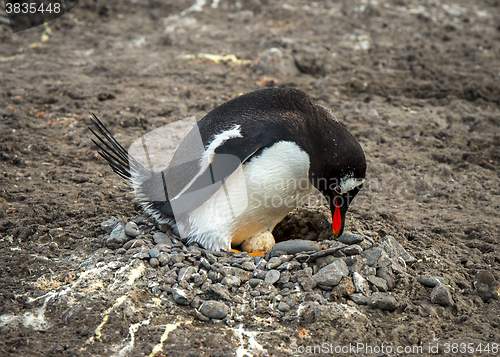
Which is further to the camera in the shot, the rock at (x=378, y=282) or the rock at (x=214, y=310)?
the rock at (x=378, y=282)

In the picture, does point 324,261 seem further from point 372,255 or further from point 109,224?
point 109,224

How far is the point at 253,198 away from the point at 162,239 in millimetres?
721

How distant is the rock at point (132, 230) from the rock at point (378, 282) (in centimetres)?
163

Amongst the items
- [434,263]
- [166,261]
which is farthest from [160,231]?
[434,263]

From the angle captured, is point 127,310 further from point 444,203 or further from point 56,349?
point 444,203

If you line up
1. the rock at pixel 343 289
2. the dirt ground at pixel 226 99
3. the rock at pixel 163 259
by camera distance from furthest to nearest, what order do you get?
the rock at pixel 163 259 → the rock at pixel 343 289 → the dirt ground at pixel 226 99

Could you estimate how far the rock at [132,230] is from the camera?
320cm

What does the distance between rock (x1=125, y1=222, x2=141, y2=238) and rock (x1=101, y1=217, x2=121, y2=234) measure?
132 mm

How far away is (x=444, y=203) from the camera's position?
14.0ft

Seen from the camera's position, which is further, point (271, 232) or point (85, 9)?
point (85, 9)

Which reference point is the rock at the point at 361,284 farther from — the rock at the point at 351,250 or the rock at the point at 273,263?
the rock at the point at 273,263

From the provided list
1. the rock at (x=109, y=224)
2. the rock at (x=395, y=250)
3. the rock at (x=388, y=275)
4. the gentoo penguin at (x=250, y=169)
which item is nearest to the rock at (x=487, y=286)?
the rock at (x=395, y=250)

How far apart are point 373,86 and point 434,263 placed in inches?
140

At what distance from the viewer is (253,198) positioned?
124 inches
